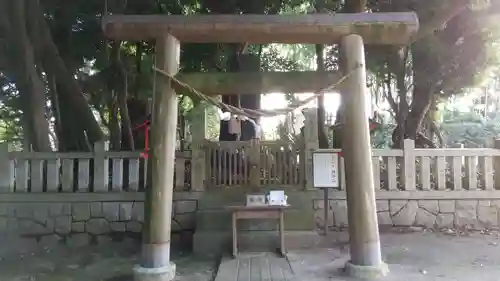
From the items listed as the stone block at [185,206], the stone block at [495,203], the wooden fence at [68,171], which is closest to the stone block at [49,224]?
the wooden fence at [68,171]

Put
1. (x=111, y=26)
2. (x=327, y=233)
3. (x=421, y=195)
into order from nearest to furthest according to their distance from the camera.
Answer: (x=111, y=26)
(x=327, y=233)
(x=421, y=195)

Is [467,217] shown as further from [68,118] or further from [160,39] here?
[68,118]

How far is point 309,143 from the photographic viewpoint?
24.9 ft

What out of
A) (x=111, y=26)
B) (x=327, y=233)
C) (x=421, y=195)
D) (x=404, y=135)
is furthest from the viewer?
(x=404, y=135)

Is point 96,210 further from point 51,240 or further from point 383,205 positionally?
point 383,205

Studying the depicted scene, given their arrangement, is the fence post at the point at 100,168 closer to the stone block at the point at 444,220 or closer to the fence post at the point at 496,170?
the stone block at the point at 444,220

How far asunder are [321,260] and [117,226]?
352cm

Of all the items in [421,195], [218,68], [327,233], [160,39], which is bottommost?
[327,233]

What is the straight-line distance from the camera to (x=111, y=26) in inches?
203

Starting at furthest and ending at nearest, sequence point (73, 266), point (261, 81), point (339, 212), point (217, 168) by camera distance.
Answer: point (339, 212) → point (217, 168) → point (73, 266) → point (261, 81)

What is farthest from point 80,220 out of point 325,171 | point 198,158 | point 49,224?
point 325,171

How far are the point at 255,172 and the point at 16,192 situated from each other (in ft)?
12.9

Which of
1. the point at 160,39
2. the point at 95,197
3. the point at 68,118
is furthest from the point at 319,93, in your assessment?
the point at 68,118

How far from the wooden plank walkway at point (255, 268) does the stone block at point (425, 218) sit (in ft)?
9.48
